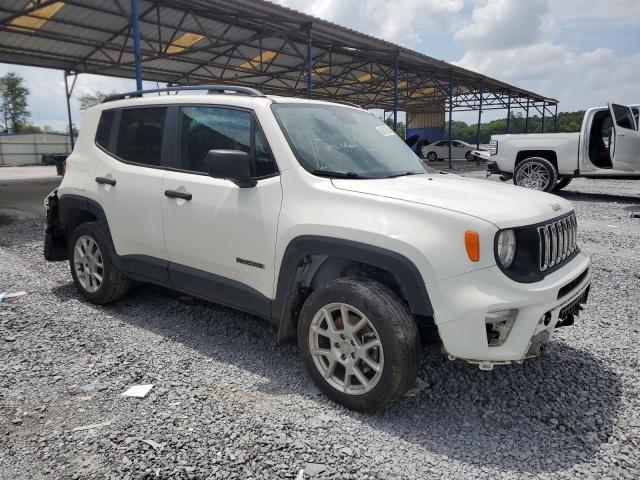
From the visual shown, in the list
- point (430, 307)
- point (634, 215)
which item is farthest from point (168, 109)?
→ point (634, 215)

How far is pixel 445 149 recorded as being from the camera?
29438 mm

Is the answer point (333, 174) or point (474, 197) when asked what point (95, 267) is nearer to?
point (333, 174)

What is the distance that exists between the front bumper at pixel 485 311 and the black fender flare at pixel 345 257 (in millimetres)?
82

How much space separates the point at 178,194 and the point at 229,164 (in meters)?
0.74

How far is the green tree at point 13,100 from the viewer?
73625mm

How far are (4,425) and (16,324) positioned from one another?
1.67 metres

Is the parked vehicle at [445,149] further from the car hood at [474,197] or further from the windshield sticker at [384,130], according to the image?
→ the car hood at [474,197]


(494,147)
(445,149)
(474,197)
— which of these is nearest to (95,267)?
(474,197)

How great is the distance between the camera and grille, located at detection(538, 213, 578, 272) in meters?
2.62

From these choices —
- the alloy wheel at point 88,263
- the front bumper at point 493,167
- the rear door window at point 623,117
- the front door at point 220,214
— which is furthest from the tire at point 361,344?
the front bumper at point 493,167

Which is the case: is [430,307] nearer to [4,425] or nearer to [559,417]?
[559,417]

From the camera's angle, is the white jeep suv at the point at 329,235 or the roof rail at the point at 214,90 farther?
the roof rail at the point at 214,90

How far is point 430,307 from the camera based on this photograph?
246 centimetres

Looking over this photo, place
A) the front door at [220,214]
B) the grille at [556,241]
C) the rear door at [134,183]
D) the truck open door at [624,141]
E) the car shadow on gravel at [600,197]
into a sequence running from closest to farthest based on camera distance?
the grille at [556,241] → the front door at [220,214] → the rear door at [134,183] → the truck open door at [624,141] → the car shadow on gravel at [600,197]
